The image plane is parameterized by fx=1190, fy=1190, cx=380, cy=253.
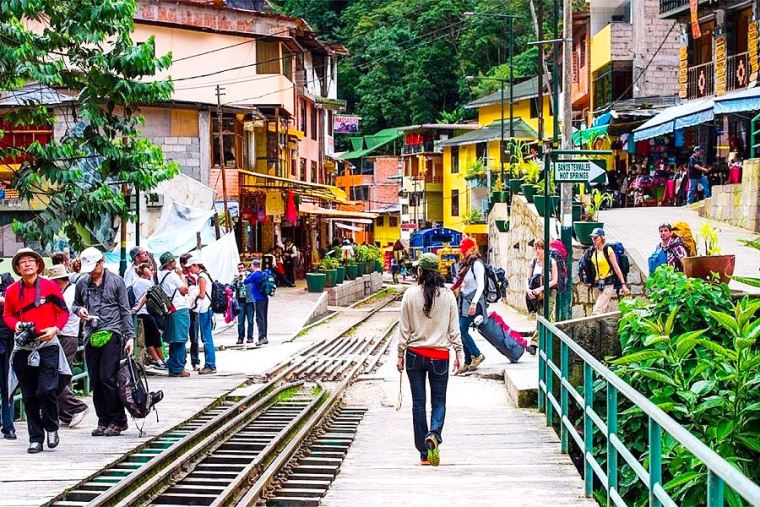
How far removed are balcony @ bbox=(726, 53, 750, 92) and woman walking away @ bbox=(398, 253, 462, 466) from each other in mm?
27295

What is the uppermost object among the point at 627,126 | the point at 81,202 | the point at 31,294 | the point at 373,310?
the point at 627,126

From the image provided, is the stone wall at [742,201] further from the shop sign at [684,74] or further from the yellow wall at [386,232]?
the yellow wall at [386,232]

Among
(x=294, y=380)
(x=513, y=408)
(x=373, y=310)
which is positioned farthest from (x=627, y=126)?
(x=513, y=408)

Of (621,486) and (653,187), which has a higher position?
(653,187)

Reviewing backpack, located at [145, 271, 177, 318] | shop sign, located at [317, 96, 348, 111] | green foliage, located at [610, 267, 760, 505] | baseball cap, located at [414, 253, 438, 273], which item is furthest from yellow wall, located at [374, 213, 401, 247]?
baseball cap, located at [414, 253, 438, 273]

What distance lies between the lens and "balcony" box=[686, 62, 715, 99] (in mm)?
38219

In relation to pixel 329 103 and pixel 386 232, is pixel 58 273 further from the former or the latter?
pixel 386 232

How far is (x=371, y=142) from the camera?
92.4m

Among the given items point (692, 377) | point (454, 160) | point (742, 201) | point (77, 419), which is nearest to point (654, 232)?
point (742, 201)

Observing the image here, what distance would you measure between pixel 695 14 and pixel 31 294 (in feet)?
95.6

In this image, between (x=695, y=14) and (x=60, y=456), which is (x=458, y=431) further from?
(x=695, y=14)

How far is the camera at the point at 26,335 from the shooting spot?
10680 millimetres

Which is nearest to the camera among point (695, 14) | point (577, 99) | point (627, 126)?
point (695, 14)

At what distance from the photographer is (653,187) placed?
122 feet
